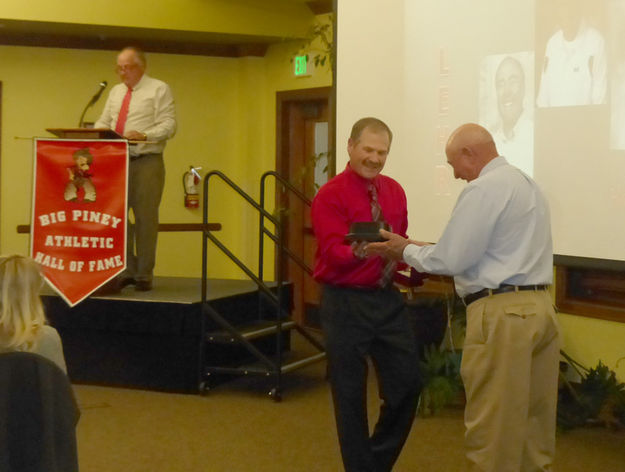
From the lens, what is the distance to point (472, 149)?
322 centimetres

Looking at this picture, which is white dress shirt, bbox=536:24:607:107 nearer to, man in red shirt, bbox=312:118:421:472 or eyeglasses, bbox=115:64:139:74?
man in red shirt, bbox=312:118:421:472

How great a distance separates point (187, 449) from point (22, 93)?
445 centimetres

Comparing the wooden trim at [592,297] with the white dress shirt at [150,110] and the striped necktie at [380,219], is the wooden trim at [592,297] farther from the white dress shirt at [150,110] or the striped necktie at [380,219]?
the white dress shirt at [150,110]

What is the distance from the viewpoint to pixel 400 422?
11.7 feet

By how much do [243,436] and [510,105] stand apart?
Result: 2.10 meters

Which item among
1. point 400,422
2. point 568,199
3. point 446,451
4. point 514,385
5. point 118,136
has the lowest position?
point 446,451

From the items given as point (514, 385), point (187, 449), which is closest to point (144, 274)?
point (187, 449)

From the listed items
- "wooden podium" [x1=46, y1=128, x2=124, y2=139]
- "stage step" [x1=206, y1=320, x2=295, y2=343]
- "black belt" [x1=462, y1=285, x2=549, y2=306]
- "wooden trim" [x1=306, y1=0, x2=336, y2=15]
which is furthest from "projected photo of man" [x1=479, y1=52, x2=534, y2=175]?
"wooden trim" [x1=306, y1=0, x2=336, y2=15]

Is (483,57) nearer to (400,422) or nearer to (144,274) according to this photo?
(400,422)

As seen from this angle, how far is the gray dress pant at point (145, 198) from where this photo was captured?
589 centimetres

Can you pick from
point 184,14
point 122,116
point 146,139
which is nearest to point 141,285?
point 146,139

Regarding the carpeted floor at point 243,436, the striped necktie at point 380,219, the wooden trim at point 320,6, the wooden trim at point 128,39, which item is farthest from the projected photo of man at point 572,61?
the wooden trim at point 128,39

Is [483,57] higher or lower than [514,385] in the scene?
higher

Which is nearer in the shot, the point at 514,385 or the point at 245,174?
the point at 514,385
